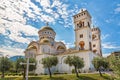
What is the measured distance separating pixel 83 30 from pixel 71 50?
33.8 ft

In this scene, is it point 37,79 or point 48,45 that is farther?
point 48,45

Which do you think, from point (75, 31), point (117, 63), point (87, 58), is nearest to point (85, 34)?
point (75, 31)

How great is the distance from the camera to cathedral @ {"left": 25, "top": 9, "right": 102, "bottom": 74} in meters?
63.3

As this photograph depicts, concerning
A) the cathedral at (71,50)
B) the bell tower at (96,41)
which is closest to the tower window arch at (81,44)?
the cathedral at (71,50)

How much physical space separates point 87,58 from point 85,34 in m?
11.2

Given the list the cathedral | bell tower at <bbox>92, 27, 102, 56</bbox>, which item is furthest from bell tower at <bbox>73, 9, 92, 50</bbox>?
bell tower at <bbox>92, 27, 102, 56</bbox>

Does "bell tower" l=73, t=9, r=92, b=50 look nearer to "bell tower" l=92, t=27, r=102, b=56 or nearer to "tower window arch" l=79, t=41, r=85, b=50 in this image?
"tower window arch" l=79, t=41, r=85, b=50

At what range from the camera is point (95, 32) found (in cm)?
8581

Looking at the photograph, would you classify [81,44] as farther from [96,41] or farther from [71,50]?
[96,41]

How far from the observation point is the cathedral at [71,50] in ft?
208

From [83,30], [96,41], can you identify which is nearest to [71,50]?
[83,30]

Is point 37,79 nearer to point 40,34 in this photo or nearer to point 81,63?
point 81,63

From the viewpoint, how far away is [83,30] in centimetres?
6900

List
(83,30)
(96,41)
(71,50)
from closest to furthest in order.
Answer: (83,30), (71,50), (96,41)
